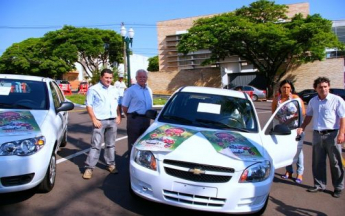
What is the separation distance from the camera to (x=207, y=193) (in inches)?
132

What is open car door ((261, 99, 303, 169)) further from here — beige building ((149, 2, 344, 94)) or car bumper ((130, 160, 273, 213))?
beige building ((149, 2, 344, 94))

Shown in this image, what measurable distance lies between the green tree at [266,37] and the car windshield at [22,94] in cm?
2394

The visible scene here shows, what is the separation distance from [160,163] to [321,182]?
2.85 meters

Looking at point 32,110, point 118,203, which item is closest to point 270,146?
point 118,203

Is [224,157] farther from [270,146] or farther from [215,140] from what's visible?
[270,146]

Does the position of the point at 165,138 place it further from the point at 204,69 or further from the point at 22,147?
the point at 204,69

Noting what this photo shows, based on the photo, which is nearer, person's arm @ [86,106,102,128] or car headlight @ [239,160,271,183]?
car headlight @ [239,160,271,183]

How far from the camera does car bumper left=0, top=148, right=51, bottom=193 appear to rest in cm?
357

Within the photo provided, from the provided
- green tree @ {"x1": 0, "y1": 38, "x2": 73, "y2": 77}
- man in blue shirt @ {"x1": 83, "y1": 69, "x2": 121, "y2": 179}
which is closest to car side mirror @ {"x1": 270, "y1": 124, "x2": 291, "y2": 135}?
man in blue shirt @ {"x1": 83, "y1": 69, "x2": 121, "y2": 179}

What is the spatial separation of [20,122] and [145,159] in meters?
1.76

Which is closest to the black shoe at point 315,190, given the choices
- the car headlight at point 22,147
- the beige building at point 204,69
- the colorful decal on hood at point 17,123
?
the car headlight at point 22,147

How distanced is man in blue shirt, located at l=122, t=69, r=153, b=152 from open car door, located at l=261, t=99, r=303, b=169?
2091 mm

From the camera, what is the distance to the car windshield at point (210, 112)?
4375 mm

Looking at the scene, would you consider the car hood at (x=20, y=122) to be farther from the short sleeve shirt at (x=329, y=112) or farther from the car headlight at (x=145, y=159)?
the short sleeve shirt at (x=329, y=112)
